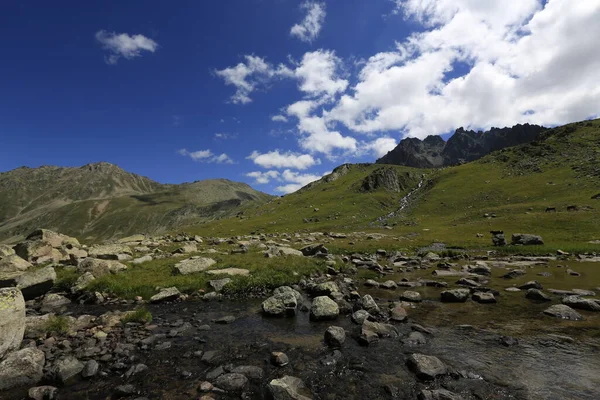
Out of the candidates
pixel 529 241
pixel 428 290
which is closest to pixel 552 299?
pixel 428 290

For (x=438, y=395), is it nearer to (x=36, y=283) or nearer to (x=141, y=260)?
(x=36, y=283)

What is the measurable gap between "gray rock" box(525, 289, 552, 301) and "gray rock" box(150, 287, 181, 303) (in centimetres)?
2698

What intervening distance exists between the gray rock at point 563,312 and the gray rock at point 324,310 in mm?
13415

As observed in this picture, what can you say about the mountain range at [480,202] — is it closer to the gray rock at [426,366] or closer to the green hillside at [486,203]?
the green hillside at [486,203]

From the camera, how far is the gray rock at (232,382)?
11.5 m

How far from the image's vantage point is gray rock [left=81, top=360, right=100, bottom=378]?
1223 centimetres

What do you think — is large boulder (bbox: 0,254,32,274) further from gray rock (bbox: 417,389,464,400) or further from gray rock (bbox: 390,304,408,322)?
gray rock (bbox: 417,389,464,400)

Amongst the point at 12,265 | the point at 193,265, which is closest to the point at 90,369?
the point at 193,265

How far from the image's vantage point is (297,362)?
13.5 m

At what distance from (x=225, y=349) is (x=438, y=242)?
52.5m

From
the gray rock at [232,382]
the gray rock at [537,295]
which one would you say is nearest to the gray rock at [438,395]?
the gray rock at [232,382]

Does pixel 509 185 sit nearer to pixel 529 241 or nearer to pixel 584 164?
pixel 584 164

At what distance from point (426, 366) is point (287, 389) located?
5.96 metres

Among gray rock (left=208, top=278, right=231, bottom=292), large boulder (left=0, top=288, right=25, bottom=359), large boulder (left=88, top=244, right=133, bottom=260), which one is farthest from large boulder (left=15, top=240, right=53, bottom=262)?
large boulder (left=0, top=288, right=25, bottom=359)
